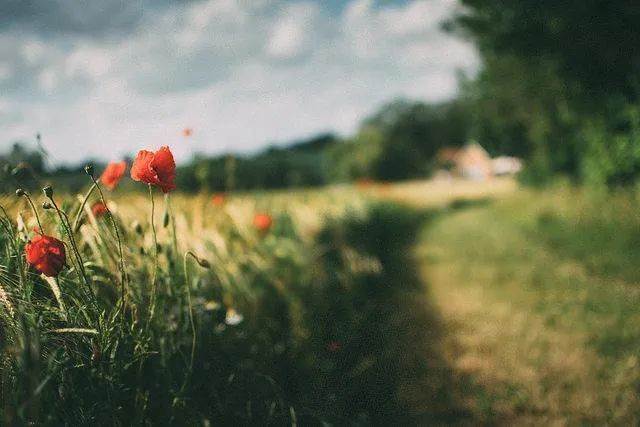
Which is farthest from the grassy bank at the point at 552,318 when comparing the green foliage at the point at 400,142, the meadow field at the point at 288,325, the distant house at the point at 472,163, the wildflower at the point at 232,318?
the distant house at the point at 472,163

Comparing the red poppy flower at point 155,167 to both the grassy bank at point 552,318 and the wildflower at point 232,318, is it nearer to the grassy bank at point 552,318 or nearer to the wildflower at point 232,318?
the wildflower at point 232,318

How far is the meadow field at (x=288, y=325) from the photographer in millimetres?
1350

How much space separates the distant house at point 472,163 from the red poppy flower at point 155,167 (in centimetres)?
4637

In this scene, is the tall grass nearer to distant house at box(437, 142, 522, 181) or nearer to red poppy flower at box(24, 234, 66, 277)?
red poppy flower at box(24, 234, 66, 277)

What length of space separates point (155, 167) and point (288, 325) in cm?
179

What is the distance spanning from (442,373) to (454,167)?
5361 cm

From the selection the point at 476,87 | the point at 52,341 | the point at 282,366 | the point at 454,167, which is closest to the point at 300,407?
the point at 282,366

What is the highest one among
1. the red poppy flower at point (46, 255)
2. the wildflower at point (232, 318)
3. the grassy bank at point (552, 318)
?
the red poppy flower at point (46, 255)

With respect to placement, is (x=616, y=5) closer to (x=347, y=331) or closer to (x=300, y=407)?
(x=347, y=331)

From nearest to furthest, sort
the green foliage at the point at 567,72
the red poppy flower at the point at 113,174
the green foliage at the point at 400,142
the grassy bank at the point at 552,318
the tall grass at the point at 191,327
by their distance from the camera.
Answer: the tall grass at the point at 191,327
the red poppy flower at the point at 113,174
the grassy bank at the point at 552,318
the green foliage at the point at 567,72
the green foliage at the point at 400,142

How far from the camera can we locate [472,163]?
4966cm

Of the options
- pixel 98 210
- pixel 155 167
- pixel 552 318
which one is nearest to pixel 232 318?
pixel 98 210

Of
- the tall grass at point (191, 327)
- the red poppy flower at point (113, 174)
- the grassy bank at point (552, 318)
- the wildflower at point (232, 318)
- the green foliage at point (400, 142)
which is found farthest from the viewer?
the green foliage at point (400, 142)

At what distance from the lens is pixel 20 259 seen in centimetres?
129
